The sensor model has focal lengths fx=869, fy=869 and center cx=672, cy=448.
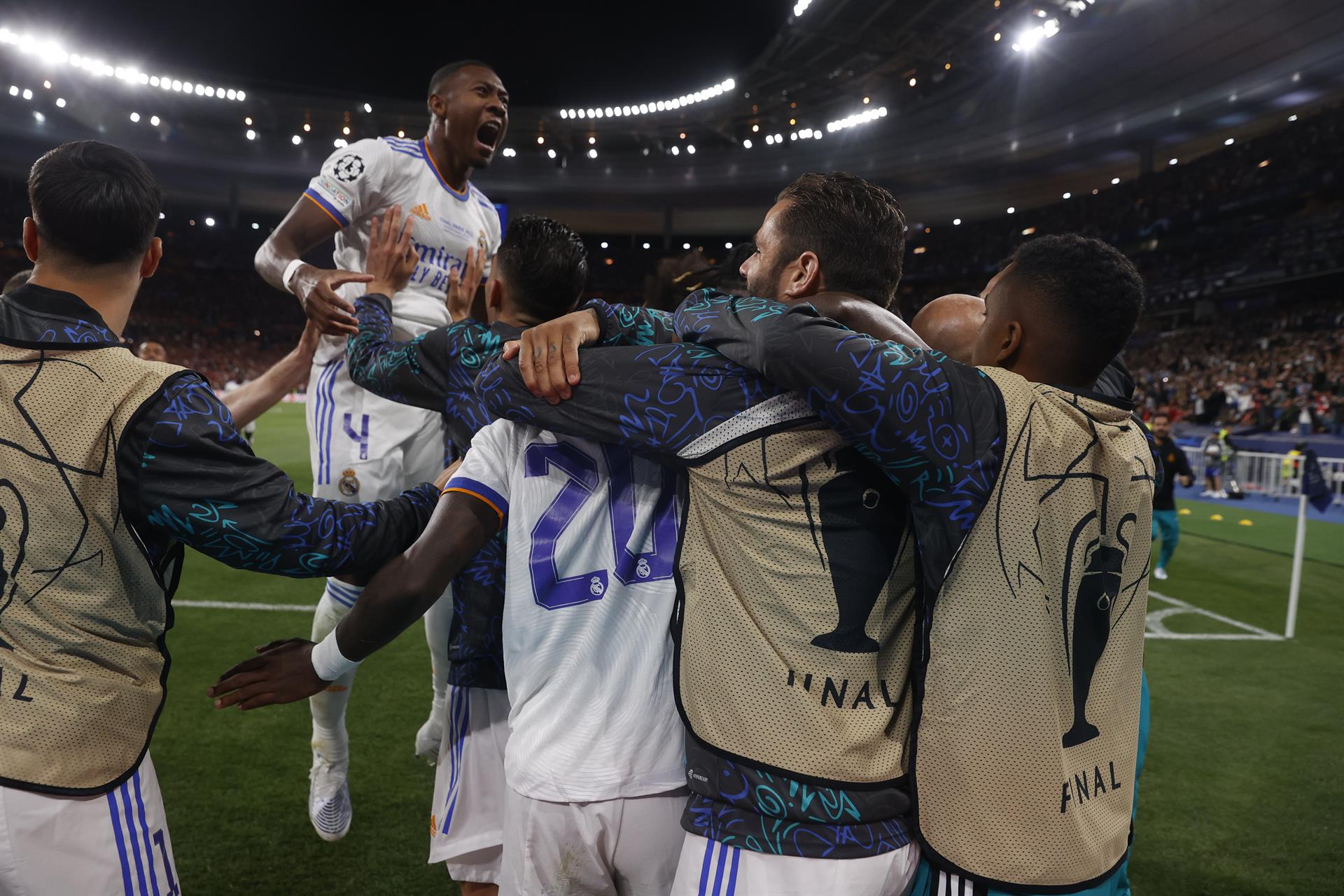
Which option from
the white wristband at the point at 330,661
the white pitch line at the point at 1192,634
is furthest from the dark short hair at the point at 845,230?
the white pitch line at the point at 1192,634

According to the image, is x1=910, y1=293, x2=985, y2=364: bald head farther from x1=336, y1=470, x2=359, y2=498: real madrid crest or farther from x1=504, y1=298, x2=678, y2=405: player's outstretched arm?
x1=336, y1=470, x2=359, y2=498: real madrid crest

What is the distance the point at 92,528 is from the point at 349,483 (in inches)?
67.6

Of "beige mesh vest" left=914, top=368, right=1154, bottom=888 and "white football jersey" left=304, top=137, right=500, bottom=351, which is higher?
"white football jersey" left=304, top=137, right=500, bottom=351

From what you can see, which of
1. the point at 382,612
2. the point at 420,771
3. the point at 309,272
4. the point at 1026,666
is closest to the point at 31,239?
the point at 382,612

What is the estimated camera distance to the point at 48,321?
158cm

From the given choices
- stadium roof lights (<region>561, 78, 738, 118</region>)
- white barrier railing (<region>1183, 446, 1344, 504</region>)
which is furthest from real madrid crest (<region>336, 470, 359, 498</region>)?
stadium roof lights (<region>561, 78, 738, 118</region>)

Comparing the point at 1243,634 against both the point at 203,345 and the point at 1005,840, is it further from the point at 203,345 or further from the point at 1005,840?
the point at 203,345

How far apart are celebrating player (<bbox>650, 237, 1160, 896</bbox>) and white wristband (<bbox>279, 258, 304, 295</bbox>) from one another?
2.06m

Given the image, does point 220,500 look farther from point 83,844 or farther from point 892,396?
point 892,396

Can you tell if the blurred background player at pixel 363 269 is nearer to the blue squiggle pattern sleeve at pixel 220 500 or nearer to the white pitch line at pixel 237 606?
the blue squiggle pattern sleeve at pixel 220 500

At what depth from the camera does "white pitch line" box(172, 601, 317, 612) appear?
272 inches

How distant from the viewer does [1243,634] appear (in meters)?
7.30

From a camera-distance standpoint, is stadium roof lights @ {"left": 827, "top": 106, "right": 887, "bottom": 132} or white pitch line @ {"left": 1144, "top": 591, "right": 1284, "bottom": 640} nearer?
white pitch line @ {"left": 1144, "top": 591, "right": 1284, "bottom": 640}

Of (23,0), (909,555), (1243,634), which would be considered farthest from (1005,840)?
(23,0)
